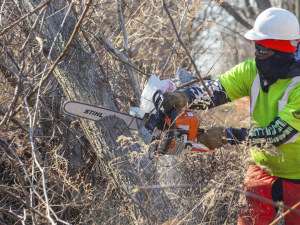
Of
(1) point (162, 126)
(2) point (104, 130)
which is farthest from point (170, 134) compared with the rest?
(2) point (104, 130)

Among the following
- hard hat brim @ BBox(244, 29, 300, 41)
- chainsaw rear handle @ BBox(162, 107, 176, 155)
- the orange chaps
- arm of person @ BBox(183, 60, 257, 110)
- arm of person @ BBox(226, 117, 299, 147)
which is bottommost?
the orange chaps

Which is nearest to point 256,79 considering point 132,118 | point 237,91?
point 237,91

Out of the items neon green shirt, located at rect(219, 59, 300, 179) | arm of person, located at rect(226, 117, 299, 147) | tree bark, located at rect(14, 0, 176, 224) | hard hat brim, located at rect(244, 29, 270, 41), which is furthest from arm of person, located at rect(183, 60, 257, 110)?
tree bark, located at rect(14, 0, 176, 224)

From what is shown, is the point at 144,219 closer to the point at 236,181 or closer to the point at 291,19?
the point at 236,181

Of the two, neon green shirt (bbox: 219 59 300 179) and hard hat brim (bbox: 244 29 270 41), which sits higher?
hard hat brim (bbox: 244 29 270 41)

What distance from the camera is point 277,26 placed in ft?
7.90

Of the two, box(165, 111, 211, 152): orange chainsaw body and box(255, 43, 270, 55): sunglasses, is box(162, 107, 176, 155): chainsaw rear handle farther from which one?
box(255, 43, 270, 55): sunglasses

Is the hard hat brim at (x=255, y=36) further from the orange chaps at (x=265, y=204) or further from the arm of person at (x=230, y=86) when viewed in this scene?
the orange chaps at (x=265, y=204)

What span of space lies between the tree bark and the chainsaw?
0.20 meters

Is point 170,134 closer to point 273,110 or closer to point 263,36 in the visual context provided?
point 273,110

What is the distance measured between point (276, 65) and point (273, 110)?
38 centimetres

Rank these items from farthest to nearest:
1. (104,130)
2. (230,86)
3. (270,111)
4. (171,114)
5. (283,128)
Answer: (230,86), (104,130), (270,111), (171,114), (283,128)

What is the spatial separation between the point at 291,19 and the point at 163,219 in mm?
1990

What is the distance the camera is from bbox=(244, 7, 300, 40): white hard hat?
2396 mm
